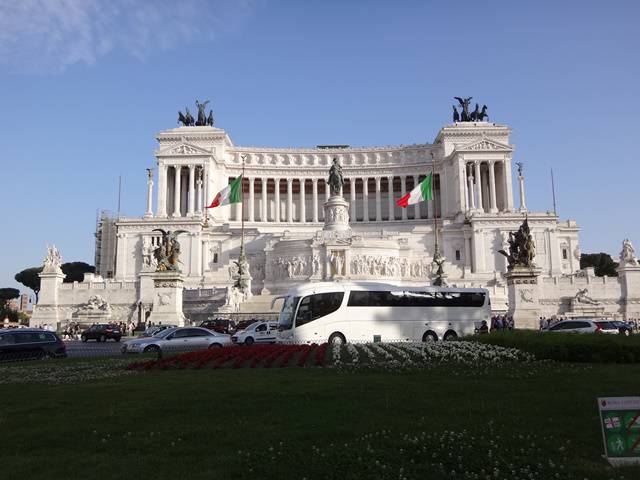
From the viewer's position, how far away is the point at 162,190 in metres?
91.8

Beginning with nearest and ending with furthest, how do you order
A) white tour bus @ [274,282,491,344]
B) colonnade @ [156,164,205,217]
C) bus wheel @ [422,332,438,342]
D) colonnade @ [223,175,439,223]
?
white tour bus @ [274,282,491,344] < bus wheel @ [422,332,438,342] < colonnade @ [156,164,205,217] < colonnade @ [223,175,439,223]

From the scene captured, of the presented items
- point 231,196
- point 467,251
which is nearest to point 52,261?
point 231,196

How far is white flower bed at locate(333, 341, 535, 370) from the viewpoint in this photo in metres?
16.7

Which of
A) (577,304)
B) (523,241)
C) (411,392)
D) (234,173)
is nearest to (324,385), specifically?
(411,392)

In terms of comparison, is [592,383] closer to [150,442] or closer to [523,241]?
[150,442]

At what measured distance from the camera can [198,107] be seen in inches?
3979

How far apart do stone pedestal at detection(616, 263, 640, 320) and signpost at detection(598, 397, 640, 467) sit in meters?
54.2

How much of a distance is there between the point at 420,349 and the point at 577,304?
41067 mm

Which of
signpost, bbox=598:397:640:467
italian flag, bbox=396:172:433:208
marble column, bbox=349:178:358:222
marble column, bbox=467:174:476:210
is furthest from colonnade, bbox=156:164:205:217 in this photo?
signpost, bbox=598:397:640:467

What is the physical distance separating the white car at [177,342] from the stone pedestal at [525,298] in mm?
20467

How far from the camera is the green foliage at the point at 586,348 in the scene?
17.2 m

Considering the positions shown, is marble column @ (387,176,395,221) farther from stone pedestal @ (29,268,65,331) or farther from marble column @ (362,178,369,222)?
stone pedestal @ (29,268,65,331)

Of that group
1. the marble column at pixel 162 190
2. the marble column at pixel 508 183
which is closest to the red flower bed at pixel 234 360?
the marble column at pixel 162 190

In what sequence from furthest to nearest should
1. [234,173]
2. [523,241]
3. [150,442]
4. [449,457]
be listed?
[234,173]
[523,241]
[150,442]
[449,457]
